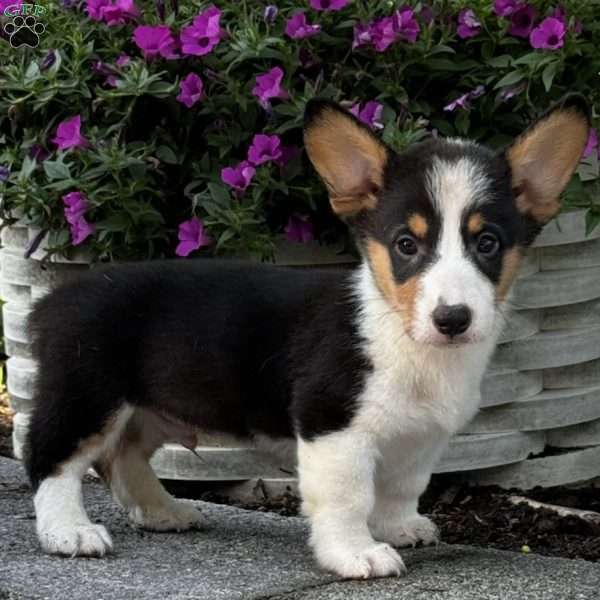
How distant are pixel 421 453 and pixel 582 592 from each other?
70 cm

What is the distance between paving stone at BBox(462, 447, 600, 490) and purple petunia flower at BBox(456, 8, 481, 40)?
5.81 ft

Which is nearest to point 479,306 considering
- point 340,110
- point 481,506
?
point 340,110

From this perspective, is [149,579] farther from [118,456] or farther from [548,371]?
[548,371]

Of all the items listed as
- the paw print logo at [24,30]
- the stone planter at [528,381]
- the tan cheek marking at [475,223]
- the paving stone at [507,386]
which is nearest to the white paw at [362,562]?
the tan cheek marking at [475,223]

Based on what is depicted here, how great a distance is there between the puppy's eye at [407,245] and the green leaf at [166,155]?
4.30 ft

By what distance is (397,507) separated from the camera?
5.29 m

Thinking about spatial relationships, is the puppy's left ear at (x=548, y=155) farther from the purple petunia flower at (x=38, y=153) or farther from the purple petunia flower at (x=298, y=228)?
the purple petunia flower at (x=38, y=153)

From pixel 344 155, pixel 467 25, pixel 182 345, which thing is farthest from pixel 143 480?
pixel 467 25

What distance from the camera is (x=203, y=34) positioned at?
556 centimetres

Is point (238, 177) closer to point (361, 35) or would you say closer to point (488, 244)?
point (361, 35)

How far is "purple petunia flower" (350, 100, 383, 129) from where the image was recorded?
18.1 ft

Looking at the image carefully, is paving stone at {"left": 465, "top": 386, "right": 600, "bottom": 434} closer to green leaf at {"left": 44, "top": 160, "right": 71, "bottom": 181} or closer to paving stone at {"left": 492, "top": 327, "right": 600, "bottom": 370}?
paving stone at {"left": 492, "top": 327, "right": 600, "bottom": 370}

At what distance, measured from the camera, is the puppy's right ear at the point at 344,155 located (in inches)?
191

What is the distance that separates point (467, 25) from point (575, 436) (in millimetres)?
1830
